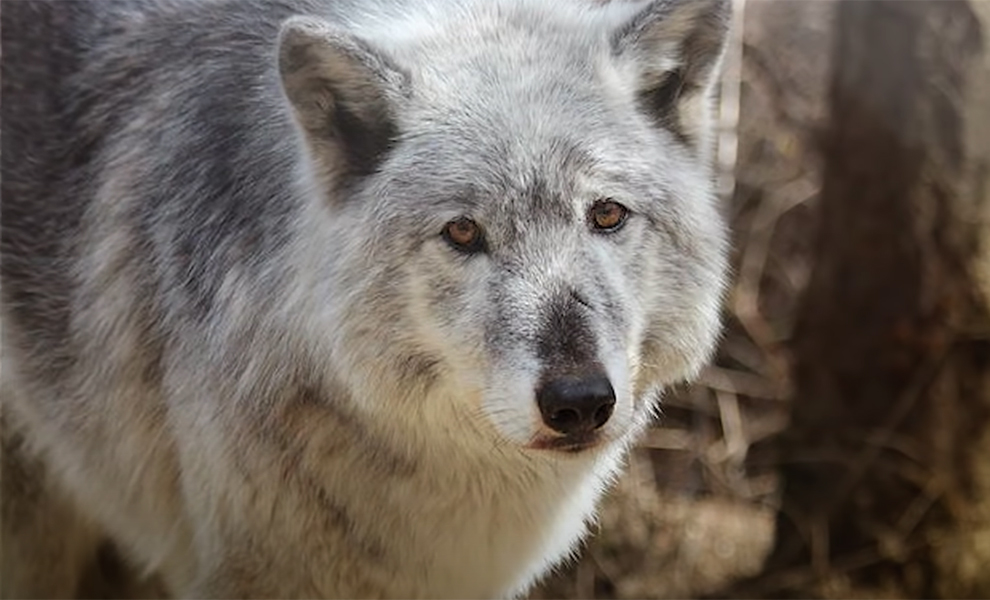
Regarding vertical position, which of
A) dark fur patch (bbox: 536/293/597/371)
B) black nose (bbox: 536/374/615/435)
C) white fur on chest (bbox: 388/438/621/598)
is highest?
dark fur patch (bbox: 536/293/597/371)

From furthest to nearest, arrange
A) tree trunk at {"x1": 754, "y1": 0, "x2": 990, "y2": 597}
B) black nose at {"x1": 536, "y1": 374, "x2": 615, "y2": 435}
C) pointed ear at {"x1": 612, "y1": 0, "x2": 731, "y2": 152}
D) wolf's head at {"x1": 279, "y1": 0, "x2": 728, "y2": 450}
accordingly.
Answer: tree trunk at {"x1": 754, "y1": 0, "x2": 990, "y2": 597}, pointed ear at {"x1": 612, "y1": 0, "x2": 731, "y2": 152}, wolf's head at {"x1": 279, "y1": 0, "x2": 728, "y2": 450}, black nose at {"x1": 536, "y1": 374, "x2": 615, "y2": 435}

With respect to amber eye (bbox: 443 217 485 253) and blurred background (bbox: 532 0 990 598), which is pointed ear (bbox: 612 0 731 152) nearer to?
amber eye (bbox: 443 217 485 253)

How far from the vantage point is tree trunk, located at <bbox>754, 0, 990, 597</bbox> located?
6.43 meters

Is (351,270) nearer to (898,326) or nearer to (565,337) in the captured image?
(565,337)

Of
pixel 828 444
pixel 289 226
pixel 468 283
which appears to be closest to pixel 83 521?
pixel 289 226

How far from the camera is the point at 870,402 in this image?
22.2 ft

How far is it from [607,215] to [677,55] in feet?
1.80

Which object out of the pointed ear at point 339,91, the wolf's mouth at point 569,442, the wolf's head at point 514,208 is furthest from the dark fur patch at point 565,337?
the pointed ear at point 339,91

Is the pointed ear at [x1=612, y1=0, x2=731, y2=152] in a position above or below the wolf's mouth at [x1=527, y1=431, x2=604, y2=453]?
above

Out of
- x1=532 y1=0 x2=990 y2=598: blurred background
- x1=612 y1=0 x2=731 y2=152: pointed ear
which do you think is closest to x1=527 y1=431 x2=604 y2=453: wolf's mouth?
x1=612 y1=0 x2=731 y2=152: pointed ear

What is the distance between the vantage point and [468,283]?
3.79m

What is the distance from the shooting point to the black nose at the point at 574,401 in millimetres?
3562

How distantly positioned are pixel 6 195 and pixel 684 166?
2.08 m

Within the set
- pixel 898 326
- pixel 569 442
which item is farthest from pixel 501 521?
pixel 898 326
